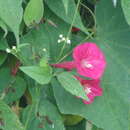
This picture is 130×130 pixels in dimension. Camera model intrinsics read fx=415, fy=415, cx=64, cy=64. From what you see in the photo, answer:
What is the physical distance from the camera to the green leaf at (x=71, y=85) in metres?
0.74

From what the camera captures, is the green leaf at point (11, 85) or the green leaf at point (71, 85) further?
the green leaf at point (11, 85)

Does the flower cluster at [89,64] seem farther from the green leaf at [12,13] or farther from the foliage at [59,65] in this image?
the green leaf at [12,13]

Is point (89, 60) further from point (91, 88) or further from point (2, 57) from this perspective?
point (2, 57)

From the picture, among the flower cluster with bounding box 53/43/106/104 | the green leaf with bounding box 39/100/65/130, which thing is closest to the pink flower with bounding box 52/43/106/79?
the flower cluster with bounding box 53/43/106/104

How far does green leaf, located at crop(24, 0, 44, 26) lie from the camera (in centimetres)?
80

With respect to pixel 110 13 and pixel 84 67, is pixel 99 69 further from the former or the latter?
pixel 110 13

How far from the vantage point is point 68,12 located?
0.85m

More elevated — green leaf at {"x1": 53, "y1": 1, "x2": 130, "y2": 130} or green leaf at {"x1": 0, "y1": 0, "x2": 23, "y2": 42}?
green leaf at {"x1": 0, "y1": 0, "x2": 23, "y2": 42}

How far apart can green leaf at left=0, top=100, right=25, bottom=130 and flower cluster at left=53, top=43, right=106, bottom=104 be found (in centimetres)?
13

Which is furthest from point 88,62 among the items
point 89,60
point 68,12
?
point 68,12

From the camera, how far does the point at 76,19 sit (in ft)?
2.78

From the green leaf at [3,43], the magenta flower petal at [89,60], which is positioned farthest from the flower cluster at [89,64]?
the green leaf at [3,43]

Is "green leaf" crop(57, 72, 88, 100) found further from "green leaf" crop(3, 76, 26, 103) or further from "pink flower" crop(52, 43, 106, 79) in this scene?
"green leaf" crop(3, 76, 26, 103)

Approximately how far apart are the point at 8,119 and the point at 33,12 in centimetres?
22
